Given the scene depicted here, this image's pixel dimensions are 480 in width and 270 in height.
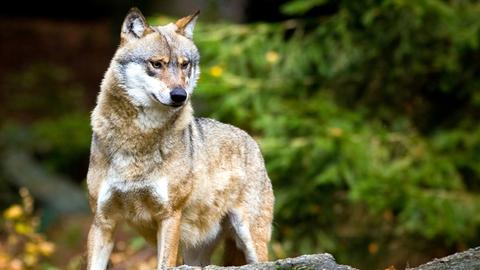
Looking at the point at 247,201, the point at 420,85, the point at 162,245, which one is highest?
the point at 420,85

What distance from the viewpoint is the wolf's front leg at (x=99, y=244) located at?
6.29 m

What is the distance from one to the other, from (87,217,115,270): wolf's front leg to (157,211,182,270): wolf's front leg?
33 cm

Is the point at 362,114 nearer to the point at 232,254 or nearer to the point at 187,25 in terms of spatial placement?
the point at 232,254

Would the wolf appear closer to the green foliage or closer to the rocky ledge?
the rocky ledge

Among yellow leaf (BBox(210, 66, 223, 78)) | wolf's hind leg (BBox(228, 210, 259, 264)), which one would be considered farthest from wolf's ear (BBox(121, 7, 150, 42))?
yellow leaf (BBox(210, 66, 223, 78))

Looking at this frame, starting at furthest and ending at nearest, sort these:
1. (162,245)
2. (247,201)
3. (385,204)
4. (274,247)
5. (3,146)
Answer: (3,146) → (274,247) → (385,204) → (247,201) → (162,245)

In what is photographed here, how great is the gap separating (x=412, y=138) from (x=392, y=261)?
146 centimetres

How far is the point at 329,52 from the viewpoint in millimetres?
11031

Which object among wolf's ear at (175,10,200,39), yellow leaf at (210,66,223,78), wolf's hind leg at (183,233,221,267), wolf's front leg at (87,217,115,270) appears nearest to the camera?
wolf's front leg at (87,217,115,270)

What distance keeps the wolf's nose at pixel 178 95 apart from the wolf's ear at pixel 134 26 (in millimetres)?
567

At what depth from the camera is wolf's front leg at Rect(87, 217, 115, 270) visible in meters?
6.29

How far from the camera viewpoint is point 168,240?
6.27 metres

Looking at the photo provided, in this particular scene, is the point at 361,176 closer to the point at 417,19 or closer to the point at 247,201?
the point at 417,19

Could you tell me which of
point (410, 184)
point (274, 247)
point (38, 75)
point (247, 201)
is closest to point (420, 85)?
point (410, 184)
